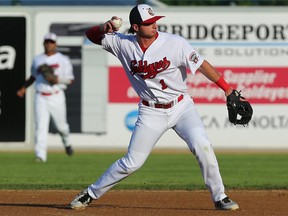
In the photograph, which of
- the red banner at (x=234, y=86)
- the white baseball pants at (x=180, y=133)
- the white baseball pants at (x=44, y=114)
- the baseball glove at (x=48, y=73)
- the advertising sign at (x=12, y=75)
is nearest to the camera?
the white baseball pants at (x=180, y=133)

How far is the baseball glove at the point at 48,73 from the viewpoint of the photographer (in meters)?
16.1

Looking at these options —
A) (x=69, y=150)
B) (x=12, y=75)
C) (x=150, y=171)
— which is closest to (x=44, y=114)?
(x=69, y=150)

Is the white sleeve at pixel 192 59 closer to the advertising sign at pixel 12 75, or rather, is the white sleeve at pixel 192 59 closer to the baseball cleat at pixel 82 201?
the baseball cleat at pixel 82 201

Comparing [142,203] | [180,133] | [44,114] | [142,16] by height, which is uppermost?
[142,16]

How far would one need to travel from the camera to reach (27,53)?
63.5 feet

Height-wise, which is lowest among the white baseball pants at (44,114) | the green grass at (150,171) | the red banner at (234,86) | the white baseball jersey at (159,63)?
the green grass at (150,171)

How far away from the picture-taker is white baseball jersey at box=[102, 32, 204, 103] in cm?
889

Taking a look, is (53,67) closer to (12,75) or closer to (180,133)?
(12,75)

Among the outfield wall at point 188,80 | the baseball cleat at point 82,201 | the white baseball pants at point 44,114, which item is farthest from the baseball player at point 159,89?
the outfield wall at point 188,80

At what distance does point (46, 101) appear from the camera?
1625cm

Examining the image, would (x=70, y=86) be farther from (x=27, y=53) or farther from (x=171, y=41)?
(x=171, y=41)

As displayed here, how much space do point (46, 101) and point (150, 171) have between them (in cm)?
257

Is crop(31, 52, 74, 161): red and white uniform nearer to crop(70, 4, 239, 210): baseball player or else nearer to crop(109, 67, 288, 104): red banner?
crop(109, 67, 288, 104): red banner

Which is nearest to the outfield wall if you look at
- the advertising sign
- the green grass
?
the advertising sign
